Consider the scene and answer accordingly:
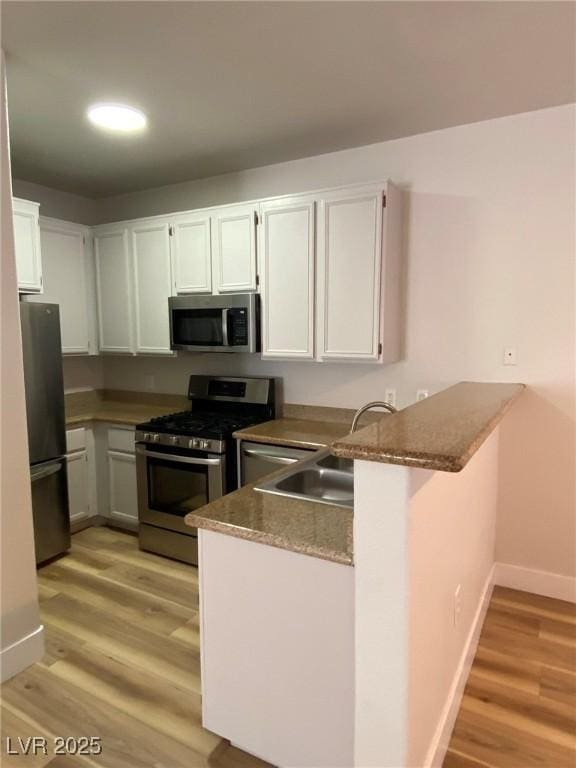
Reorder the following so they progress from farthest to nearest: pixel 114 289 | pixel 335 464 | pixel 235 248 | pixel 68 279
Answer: pixel 114 289 → pixel 68 279 → pixel 235 248 → pixel 335 464

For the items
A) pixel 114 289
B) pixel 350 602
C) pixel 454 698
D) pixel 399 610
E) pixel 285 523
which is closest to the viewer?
pixel 399 610

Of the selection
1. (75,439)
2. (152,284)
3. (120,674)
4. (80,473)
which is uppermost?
(152,284)

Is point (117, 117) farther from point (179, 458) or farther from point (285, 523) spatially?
point (285, 523)

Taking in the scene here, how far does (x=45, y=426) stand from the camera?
119 inches

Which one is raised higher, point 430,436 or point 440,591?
point 430,436

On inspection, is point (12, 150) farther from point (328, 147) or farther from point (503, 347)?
point (503, 347)

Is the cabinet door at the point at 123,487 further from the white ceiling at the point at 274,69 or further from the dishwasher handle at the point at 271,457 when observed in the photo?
the white ceiling at the point at 274,69

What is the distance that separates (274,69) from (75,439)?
2.74 m

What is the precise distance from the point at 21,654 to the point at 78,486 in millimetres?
1507

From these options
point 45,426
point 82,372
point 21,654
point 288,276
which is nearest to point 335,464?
point 288,276

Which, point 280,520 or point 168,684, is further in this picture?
point 168,684

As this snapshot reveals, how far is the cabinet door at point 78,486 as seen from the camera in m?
3.50

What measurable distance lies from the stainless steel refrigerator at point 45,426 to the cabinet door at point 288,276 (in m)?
1.37

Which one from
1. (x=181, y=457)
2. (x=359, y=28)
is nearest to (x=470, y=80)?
(x=359, y=28)
